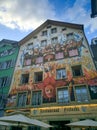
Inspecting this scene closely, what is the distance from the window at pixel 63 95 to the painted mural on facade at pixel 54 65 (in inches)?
19.1

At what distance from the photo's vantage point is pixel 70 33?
21.4 m

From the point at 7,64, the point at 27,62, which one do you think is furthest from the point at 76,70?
the point at 7,64

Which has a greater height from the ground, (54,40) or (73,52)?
(54,40)

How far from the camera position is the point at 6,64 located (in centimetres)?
2378

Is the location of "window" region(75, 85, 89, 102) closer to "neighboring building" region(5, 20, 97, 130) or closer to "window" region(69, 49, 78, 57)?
"neighboring building" region(5, 20, 97, 130)

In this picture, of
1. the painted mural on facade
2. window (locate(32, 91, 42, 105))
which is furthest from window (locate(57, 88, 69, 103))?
window (locate(32, 91, 42, 105))

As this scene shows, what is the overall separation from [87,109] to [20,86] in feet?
31.6

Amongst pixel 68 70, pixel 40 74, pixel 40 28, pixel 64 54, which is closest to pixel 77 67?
pixel 68 70

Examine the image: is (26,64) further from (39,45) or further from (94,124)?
(94,124)

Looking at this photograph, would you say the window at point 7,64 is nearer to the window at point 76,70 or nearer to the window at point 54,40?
the window at point 54,40

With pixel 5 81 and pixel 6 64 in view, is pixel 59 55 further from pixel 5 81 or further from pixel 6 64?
pixel 6 64

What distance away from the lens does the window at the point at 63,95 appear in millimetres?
15534

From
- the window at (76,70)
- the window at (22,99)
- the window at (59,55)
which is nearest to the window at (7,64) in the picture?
the window at (22,99)

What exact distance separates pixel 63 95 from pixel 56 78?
2536mm
